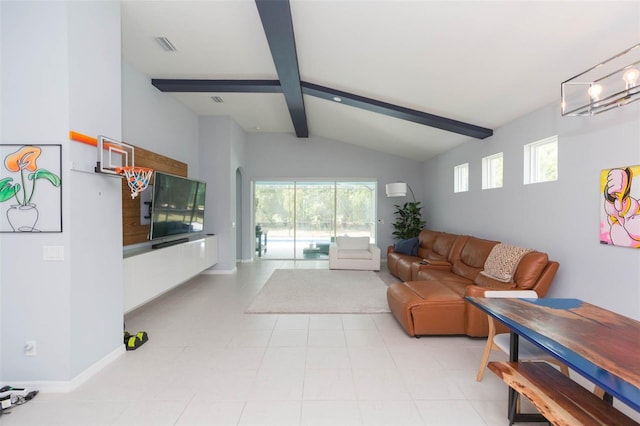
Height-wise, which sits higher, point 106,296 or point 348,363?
point 106,296

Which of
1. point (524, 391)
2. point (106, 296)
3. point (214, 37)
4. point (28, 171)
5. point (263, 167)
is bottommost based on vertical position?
point (524, 391)

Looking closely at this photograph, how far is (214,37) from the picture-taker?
3215mm

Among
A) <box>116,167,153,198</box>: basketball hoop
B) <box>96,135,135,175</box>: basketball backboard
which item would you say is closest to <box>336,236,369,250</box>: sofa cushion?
<box>116,167,153,198</box>: basketball hoop

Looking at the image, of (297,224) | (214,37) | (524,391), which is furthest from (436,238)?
(214,37)

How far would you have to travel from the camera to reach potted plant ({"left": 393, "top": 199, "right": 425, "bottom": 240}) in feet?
23.4

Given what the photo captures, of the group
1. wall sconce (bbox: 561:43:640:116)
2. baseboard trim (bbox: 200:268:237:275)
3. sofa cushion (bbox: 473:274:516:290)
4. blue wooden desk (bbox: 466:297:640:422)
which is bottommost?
baseboard trim (bbox: 200:268:237:275)

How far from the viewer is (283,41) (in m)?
3.03

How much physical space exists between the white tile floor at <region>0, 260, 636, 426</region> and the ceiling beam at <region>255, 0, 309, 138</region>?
3.14 metres

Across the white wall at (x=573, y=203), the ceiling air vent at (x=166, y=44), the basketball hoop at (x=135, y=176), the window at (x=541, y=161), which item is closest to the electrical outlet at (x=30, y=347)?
the basketball hoop at (x=135, y=176)

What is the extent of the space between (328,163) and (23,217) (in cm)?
620

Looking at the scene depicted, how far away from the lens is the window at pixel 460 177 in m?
5.67

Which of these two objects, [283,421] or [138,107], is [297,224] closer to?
[138,107]

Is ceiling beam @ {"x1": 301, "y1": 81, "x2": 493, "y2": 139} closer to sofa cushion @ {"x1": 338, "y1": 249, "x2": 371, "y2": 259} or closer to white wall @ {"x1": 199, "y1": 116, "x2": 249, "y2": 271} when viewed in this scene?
white wall @ {"x1": 199, "y1": 116, "x2": 249, "y2": 271}

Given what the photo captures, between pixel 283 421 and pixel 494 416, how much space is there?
4.66 ft
